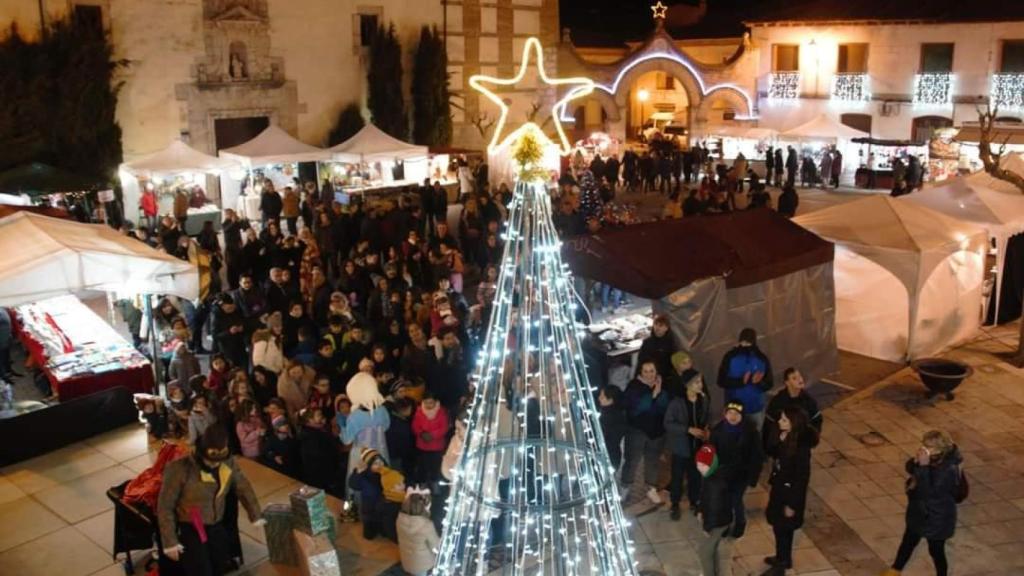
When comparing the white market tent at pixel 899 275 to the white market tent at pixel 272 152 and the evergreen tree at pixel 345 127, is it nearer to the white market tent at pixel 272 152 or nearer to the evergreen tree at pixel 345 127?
the white market tent at pixel 272 152

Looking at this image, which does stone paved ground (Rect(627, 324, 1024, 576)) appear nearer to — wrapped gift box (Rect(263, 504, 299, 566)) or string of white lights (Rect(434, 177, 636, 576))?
string of white lights (Rect(434, 177, 636, 576))

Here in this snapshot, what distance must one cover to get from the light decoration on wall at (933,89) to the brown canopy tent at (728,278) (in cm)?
1879

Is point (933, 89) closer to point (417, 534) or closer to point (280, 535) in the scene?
point (417, 534)

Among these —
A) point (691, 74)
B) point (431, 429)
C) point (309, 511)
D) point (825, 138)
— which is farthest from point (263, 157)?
point (691, 74)

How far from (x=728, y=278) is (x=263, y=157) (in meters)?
11.7

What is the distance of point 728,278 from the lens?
938 cm

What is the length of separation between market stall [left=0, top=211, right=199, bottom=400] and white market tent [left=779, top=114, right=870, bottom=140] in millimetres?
19888

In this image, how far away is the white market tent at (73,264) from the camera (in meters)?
8.04

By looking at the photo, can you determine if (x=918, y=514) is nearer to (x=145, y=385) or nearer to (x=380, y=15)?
(x=145, y=385)

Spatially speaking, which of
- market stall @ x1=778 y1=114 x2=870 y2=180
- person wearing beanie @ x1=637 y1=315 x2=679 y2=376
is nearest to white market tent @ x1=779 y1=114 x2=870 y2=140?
market stall @ x1=778 y1=114 x2=870 y2=180

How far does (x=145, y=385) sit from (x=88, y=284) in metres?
1.54

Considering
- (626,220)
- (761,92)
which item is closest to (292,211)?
(626,220)

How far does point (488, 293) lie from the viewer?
1024cm

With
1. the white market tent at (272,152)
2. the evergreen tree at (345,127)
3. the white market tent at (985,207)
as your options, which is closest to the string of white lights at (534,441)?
the white market tent at (985,207)
